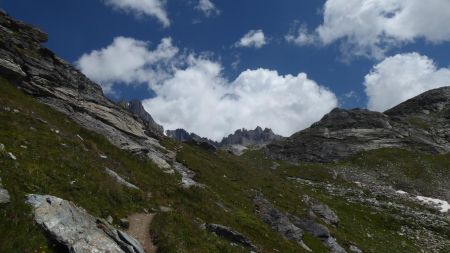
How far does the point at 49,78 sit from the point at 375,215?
4310 centimetres

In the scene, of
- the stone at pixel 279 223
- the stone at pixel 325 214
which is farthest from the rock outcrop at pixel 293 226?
the stone at pixel 325 214

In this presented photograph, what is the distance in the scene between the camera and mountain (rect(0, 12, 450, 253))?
18969mm

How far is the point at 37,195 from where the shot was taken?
736 inches

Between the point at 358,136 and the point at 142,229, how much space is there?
327ft

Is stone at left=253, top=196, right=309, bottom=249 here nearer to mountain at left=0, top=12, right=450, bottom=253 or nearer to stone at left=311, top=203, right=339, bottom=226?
mountain at left=0, top=12, right=450, bottom=253

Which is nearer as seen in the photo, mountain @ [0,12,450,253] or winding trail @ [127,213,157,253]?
mountain @ [0,12,450,253]

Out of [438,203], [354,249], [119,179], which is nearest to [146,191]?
[119,179]

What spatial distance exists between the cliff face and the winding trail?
1689 cm

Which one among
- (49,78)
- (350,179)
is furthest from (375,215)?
(49,78)

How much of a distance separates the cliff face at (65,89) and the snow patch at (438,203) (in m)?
44.4

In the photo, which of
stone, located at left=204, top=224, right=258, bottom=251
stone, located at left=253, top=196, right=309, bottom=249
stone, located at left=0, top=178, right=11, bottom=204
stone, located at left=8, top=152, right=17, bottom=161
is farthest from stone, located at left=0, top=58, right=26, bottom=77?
stone, located at left=0, top=178, right=11, bottom=204

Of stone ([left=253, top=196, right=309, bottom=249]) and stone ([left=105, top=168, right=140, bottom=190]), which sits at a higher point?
stone ([left=105, top=168, right=140, bottom=190])

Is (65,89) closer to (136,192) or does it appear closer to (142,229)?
(136,192)

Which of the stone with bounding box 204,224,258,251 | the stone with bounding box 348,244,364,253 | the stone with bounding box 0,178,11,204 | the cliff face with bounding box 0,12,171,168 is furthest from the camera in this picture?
the cliff face with bounding box 0,12,171,168
